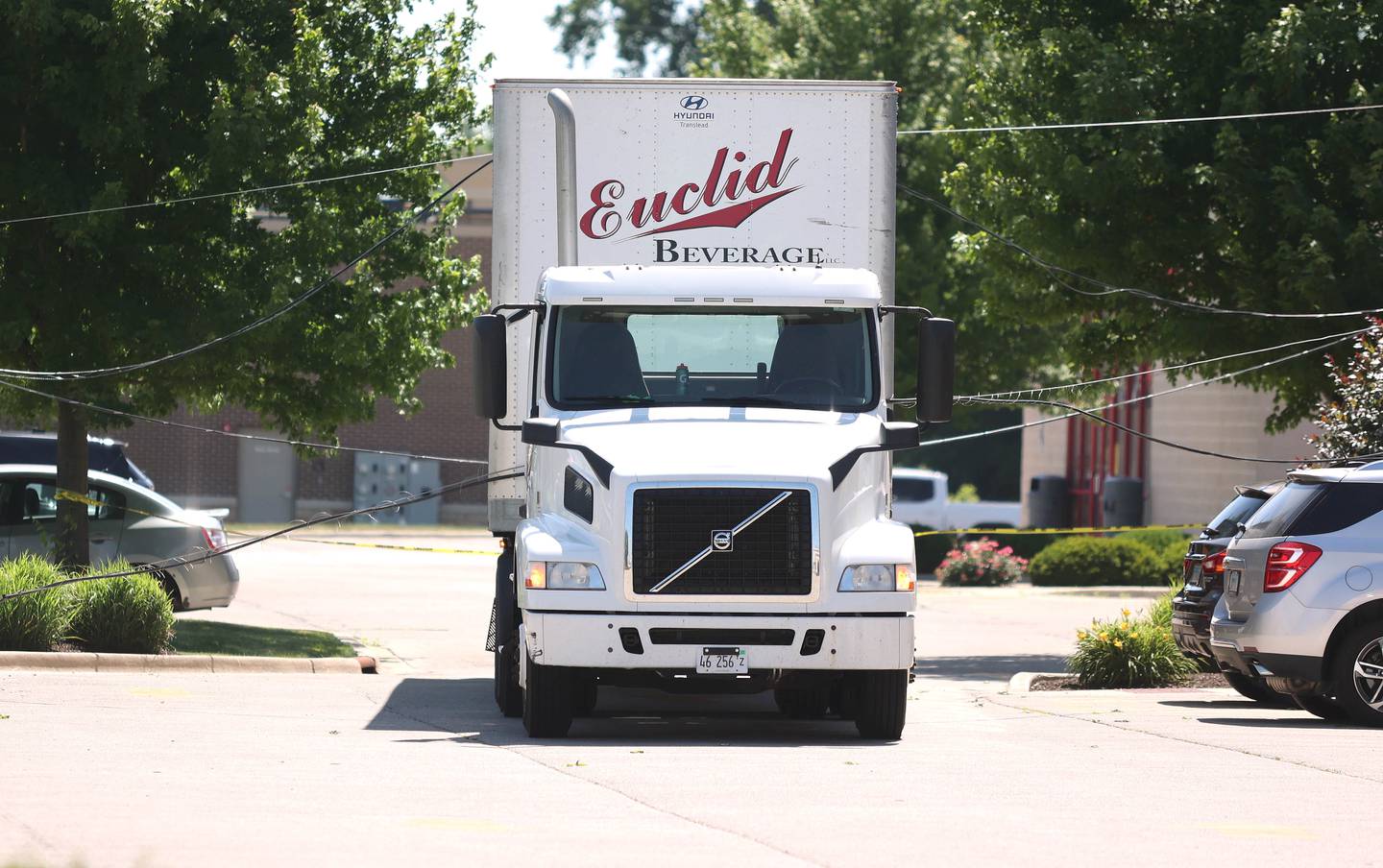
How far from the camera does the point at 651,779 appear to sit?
962 centimetres

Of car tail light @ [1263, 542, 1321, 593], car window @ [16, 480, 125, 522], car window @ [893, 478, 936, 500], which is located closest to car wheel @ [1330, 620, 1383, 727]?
car tail light @ [1263, 542, 1321, 593]

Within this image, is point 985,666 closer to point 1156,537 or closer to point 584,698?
point 584,698

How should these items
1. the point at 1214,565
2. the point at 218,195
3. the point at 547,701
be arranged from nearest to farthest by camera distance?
the point at 547,701 < the point at 1214,565 < the point at 218,195

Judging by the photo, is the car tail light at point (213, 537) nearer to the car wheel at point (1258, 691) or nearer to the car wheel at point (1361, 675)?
the car wheel at point (1258, 691)

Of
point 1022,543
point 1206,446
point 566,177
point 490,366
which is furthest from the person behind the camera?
point 1022,543

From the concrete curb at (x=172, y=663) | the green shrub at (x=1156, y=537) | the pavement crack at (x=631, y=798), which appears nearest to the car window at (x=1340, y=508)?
the pavement crack at (x=631, y=798)

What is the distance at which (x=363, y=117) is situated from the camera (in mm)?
19016

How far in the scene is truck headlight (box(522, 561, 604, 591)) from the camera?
433 inches

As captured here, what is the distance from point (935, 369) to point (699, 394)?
4.67 ft

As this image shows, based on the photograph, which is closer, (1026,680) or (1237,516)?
(1237,516)

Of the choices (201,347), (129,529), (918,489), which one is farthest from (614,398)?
(918,489)

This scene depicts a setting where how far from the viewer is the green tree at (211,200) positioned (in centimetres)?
1728

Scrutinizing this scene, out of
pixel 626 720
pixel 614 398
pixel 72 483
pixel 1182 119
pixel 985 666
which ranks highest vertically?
pixel 1182 119

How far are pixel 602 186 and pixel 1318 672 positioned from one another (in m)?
5.70
